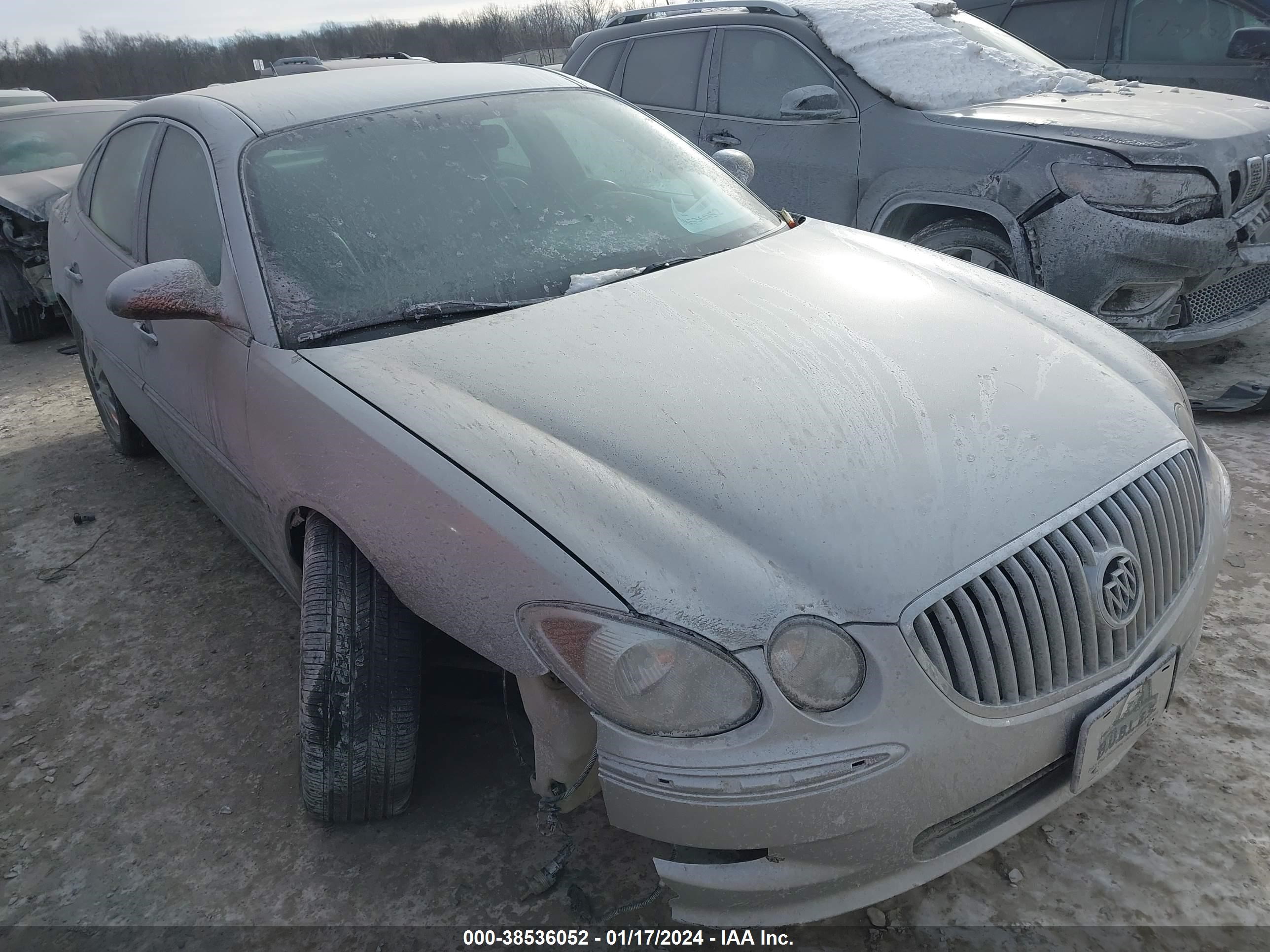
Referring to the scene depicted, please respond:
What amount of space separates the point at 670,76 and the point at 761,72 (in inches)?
25.6

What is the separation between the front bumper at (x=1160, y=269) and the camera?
362 cm

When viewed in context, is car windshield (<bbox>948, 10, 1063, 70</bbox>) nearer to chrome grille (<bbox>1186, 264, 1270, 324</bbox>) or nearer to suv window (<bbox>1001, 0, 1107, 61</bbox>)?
suv window (<bbox>1001, 0, 1107, 61</bbox>)

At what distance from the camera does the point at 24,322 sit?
6715 millimetres

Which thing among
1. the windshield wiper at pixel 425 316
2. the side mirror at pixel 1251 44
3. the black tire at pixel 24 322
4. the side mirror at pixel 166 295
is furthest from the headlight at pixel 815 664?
the black tire at pixel 24 322

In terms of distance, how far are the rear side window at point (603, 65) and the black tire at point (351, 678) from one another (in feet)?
14.5

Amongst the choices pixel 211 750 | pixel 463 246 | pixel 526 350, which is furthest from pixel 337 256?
pixel 211 750

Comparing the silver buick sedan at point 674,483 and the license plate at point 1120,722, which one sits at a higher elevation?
the silver buick sedan at point 674,483

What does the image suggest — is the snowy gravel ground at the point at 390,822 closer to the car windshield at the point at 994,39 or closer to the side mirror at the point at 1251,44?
the car windshield at the point at 994,39

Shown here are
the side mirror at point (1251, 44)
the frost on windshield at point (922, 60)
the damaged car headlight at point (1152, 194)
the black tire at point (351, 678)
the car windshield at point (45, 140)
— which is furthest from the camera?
the car windshield at point (45, 140)

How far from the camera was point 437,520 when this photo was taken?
1704mm

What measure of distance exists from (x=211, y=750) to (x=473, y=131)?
1.90m

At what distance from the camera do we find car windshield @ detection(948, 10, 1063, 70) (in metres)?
4.96

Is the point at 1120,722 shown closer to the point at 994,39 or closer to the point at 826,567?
the point at 826,567

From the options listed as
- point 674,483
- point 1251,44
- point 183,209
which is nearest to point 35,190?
point 183,209
